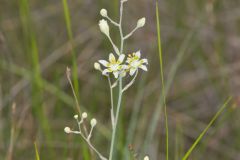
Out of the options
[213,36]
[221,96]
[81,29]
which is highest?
[81,29]

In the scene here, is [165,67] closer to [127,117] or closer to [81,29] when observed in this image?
[127,117]

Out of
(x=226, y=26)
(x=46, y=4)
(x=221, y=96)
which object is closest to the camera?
(x=221, y=96)

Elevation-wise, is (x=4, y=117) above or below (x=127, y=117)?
above

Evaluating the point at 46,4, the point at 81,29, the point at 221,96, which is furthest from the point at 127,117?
the point at 46,4

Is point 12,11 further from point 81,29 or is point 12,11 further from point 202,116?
point 202,116

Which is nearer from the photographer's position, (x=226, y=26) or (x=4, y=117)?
(x=4, y=117)

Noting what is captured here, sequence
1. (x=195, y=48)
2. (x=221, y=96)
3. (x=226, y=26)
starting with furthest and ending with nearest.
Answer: (x=226, y=26) < (x=195, y=48) < (x=221, y=96)

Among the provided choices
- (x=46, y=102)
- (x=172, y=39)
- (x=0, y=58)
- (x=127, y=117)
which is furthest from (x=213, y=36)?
(x=0, y=58)
